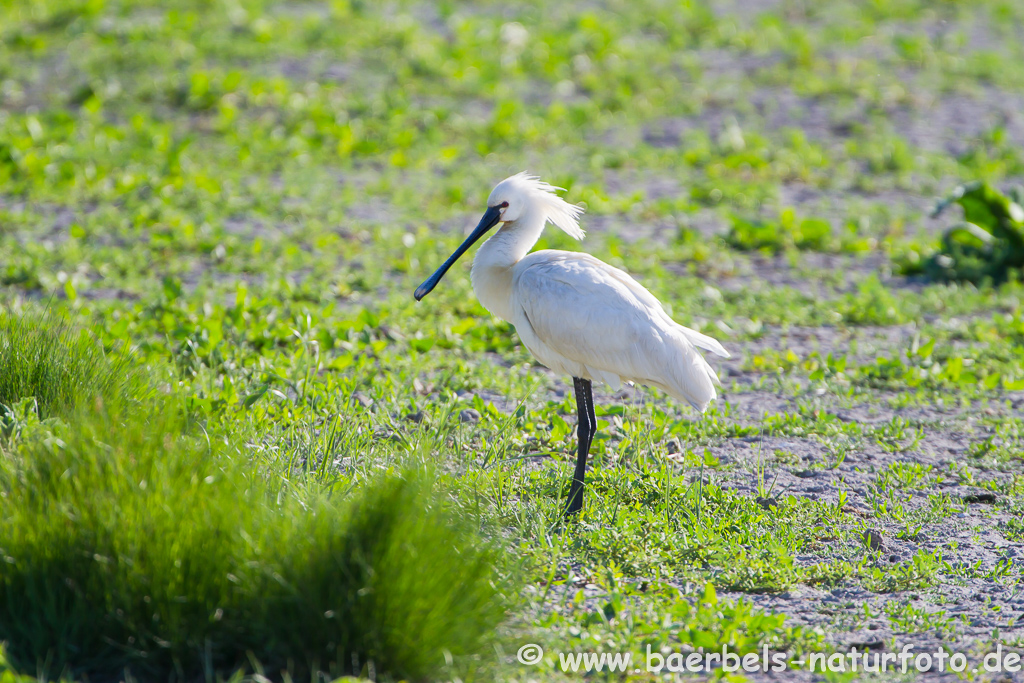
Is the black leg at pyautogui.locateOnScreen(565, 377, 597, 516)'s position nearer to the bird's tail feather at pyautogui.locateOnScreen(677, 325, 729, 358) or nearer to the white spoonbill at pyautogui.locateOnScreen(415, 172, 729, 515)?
the white spoonbill at pyautogui.locateOnScreen(415, 172, 729, 515)

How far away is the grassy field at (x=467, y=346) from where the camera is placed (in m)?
2.85

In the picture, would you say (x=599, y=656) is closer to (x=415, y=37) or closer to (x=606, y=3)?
(x=415, y=37)

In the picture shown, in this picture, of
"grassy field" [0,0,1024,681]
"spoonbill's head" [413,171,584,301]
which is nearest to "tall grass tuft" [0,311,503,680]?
"grassy field" [0,0,1024,681]

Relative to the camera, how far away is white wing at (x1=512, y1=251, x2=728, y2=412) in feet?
13.3

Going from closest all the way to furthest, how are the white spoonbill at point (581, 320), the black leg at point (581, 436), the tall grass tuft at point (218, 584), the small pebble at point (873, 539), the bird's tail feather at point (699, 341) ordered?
the tall grass tuft at point (218, 584)
the small pebble at point (873, 539)
the black leg at point (581, 436)
the white spoonbill at point (581, 320)
the bird's tail feather at point (699, 341)

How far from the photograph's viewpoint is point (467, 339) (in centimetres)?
578

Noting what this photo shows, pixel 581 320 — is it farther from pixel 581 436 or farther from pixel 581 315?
pixel 581 436

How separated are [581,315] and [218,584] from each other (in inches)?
71.3

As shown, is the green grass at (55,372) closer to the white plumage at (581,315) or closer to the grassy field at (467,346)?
the grassy field at (467,346)

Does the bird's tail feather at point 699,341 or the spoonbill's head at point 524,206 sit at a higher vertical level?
the spoonbill's head at point 524,206

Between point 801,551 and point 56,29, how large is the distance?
988 centimetres

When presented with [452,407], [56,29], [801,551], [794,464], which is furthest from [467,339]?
[56,29]

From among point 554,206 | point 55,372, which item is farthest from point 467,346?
point 55,372

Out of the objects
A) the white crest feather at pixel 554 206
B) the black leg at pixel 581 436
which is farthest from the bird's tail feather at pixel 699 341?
the white crest feather at pixel 554 206
